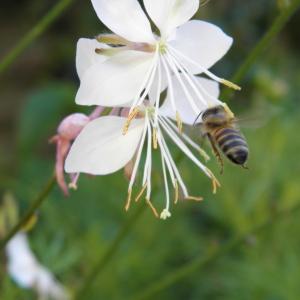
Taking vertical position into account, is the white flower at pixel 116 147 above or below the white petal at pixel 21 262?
above

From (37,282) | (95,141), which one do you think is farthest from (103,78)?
(37,282)

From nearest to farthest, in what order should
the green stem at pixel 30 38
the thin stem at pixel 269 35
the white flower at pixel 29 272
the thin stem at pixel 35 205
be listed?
the thin stem at pixel 35 205
the thin stem at pixel 269 35
the green stem at pixel 30 38
the white flower at pixel 29 272

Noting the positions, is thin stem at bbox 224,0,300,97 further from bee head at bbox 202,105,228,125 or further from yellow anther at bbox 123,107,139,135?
yellow anther at bbox 123,107,139,135

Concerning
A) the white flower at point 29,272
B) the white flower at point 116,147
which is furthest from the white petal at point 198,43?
the white flower at point 29,272

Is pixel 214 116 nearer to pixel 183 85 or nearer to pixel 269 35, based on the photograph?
pixel 183 85

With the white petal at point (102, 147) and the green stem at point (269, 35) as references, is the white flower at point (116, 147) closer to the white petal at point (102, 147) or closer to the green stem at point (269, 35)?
the white petal at point (102, 147)

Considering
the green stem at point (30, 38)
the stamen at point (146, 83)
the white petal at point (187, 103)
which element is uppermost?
the green stem at point (30, 38)

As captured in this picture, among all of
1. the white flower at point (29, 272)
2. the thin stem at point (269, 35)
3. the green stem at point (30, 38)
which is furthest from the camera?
the white flower at point (29, 272)

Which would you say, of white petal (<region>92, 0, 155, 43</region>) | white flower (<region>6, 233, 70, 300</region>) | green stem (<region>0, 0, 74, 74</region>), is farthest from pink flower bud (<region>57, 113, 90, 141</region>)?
white flower (<region>6, 233, 70, 300</region>)

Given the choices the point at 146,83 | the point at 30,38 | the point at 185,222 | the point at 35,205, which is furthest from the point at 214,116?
the point at 185,222
